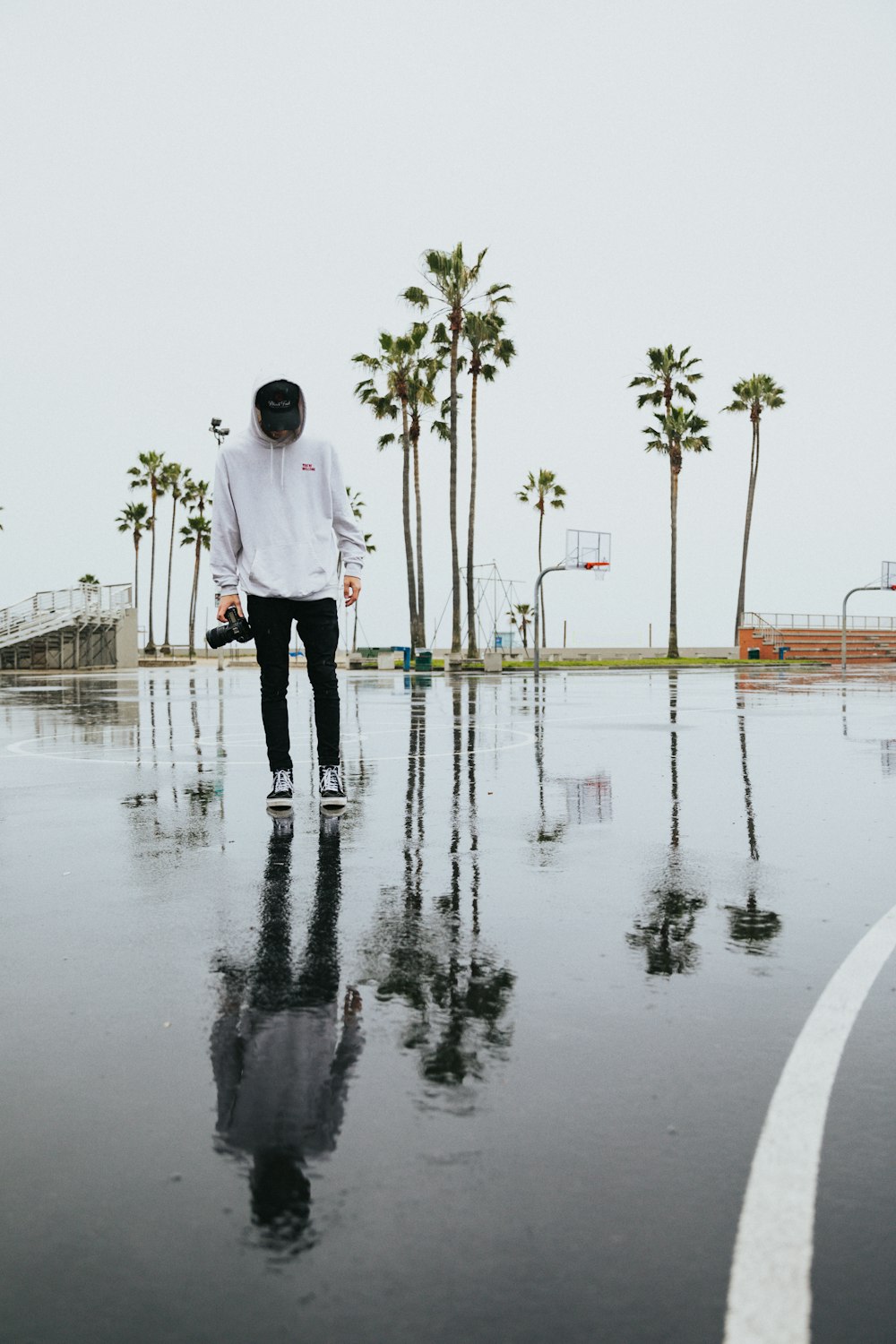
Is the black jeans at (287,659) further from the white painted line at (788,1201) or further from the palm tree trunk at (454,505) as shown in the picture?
the palm tree trunk at (454,505)

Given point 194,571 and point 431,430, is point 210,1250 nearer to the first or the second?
point 431,430

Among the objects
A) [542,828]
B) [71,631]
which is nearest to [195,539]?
[71,631]

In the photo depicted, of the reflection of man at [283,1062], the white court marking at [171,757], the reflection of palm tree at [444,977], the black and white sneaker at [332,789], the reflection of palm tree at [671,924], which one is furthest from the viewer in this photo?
the white court marking at [171,757]

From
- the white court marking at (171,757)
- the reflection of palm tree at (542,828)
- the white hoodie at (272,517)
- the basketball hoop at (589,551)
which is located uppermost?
the basketball hoop at (589,551)

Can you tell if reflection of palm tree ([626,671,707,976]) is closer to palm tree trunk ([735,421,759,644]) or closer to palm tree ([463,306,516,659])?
palm tree ([463,306,516,659])

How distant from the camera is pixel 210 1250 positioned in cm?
198

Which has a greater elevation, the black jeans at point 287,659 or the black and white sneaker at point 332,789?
the black jeans at point 287,659

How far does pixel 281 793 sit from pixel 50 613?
155 ft

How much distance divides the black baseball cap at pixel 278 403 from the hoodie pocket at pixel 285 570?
27.0 inches

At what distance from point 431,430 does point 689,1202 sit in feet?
161

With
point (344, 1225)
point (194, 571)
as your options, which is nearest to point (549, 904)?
point (344, 1225)

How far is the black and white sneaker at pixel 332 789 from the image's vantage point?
6968 millimetres

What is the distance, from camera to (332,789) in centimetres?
701

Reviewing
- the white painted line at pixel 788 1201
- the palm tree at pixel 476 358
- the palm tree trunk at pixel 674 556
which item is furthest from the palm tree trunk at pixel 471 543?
the white painted line at pixel 788 1201
